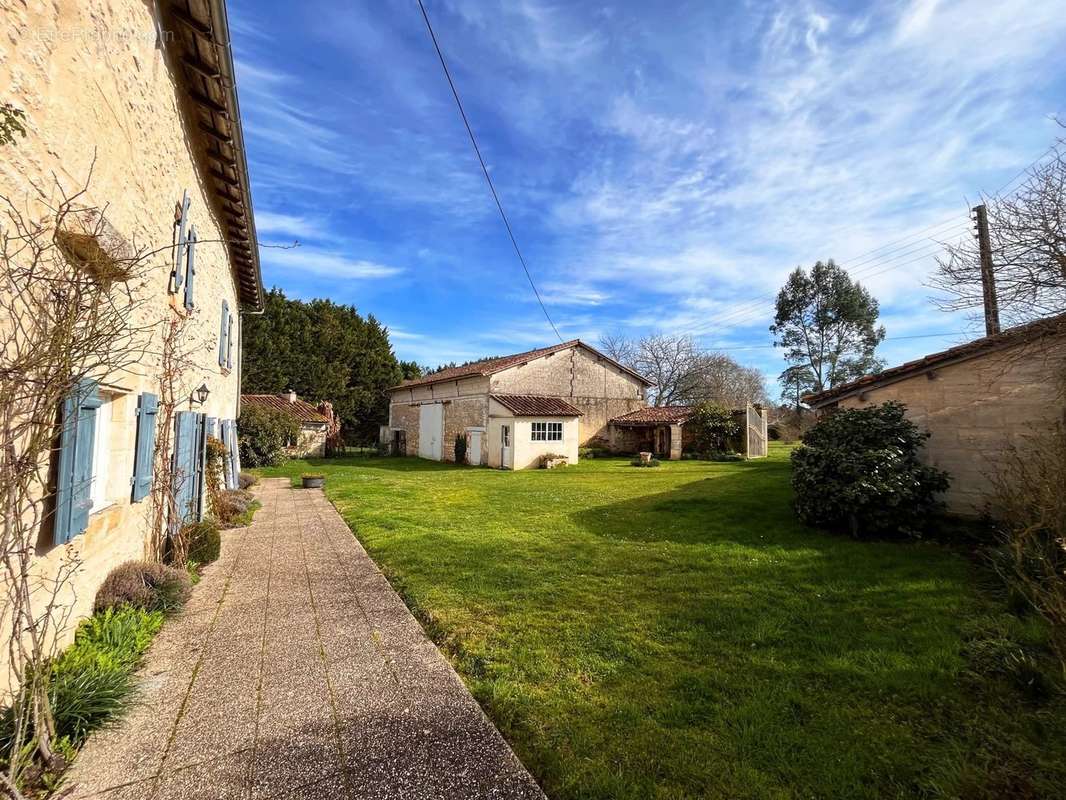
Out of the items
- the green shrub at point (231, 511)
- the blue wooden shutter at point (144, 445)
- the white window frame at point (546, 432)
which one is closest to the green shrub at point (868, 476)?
the blue wooden shutter at point (144, 445)

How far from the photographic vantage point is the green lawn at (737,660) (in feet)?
8.52

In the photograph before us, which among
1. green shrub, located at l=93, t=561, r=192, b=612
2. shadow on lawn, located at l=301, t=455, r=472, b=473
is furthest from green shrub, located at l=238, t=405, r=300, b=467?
green shrub, located at l=93, t=561, r=192, b=612

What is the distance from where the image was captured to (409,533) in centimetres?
808

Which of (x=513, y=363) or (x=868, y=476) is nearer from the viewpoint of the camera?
(x=868, y=476)

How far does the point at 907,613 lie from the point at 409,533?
6656 mm

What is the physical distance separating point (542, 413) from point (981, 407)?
46.7 feet

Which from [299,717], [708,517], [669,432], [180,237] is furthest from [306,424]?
[299,717]

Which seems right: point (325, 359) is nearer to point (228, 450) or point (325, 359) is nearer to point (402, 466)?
point (402, 466)

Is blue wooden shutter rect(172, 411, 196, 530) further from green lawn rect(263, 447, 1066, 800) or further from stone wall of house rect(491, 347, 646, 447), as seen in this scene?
stone wall of house rect(491, 347, 646, 447)

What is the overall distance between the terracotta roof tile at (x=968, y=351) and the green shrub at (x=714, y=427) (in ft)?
43.9

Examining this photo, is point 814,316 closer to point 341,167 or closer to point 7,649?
point 341,167

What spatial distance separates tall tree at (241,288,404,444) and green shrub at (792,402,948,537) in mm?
27396

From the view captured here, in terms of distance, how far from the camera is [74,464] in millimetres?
3090

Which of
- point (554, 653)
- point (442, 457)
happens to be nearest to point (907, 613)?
point (554, 653)
